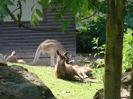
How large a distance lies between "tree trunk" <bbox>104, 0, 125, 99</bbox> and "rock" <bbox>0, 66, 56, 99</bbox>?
1.64m

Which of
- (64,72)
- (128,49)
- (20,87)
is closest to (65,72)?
(64,72)

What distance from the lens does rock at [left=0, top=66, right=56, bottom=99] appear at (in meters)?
4.44

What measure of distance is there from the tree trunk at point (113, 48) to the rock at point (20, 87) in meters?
1.64

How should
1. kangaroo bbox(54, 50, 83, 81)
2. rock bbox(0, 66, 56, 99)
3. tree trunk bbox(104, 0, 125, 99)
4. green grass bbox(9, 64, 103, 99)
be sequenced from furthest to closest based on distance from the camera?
kangaroo bbox(54, 50, 83, 81), green grass bbox(9, 64, 103, 99), rock bbox(0, 66, 56, 99), tree trunk bbox(104, 0, 125, 99)

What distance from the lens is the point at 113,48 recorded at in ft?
9.33

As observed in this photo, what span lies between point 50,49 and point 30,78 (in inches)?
427

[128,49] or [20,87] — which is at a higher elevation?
[128,49]

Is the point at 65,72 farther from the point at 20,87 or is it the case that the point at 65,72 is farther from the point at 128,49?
the point at 20,87

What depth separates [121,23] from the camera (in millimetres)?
2812

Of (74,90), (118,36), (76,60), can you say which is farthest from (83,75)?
(118,36)

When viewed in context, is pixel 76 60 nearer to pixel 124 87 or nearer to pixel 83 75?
pixel 83 75

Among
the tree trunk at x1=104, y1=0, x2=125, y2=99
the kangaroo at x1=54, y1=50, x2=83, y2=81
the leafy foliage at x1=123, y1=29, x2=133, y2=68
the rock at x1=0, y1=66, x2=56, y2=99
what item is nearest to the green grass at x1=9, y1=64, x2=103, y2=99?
the kangaroo at x1=54, y1=50, x2=83, y2=81

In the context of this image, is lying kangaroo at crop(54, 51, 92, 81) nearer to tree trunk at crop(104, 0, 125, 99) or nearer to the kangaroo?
the kangaroo

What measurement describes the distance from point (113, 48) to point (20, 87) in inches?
75.6
